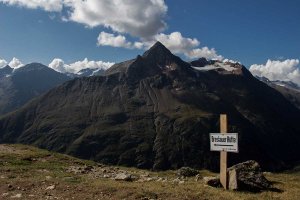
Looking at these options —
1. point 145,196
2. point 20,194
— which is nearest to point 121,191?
point 145,196

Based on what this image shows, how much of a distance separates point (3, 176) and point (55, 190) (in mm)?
7103

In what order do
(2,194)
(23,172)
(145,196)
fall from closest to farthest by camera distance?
(145,196), (2,194), (23,172)

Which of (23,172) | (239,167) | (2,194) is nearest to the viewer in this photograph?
(2,194)

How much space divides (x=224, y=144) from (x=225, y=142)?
0.47ft

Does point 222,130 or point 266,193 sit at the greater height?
point 222,130

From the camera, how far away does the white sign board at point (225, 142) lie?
76.4ft

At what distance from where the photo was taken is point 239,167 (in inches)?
1121

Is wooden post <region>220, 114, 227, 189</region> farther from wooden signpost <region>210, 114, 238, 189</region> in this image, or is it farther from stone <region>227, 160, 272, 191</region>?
stone <region>227, 160, 272, 191</region>

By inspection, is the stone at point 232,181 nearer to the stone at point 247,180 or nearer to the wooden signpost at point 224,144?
the stone at point 247,180

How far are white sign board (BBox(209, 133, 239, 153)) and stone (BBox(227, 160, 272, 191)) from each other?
1539mm

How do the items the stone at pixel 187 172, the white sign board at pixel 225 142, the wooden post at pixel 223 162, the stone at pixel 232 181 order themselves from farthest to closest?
the stone at pixel 187 172, the wooden post at pixel 223 162, the stone at pixel 232 181, the white sign board at pixel 225 142

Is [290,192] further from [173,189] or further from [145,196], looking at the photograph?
[145,196]

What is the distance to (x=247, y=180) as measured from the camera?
2495cm

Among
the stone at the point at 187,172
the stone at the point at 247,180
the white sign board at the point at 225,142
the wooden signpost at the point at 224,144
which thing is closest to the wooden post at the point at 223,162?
the wooden signpost at the point at 224,144
